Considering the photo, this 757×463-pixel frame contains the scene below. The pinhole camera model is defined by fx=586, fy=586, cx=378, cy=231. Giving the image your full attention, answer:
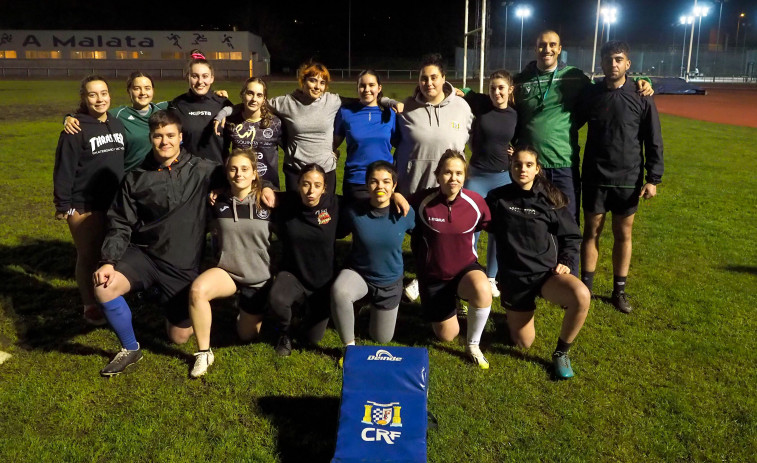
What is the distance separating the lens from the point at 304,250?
4.20 m

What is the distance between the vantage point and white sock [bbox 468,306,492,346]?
160 inches

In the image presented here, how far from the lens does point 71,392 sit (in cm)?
376

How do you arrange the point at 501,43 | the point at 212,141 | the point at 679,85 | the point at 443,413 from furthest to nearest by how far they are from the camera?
1. the point at 501,43
2. the point at 679,85
3. the point at 212,141
4. the point at 443,413

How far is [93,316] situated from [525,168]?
11.7 feet

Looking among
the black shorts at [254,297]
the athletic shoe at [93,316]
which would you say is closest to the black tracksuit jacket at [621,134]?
the black shorts at [254,297]

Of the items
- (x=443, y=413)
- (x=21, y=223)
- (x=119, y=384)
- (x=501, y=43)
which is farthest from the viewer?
(x=501, y=43)

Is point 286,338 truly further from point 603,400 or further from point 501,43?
point 501,43

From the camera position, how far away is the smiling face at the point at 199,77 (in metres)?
4.83

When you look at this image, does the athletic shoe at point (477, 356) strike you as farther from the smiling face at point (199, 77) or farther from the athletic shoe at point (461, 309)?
the smiling face at point (199, 77)

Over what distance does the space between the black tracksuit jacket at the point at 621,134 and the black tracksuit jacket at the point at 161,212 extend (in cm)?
317

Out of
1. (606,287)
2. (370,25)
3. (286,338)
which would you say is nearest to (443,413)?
(286,338)

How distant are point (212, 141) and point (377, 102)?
1.42 metres

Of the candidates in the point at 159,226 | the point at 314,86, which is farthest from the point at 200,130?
the point at 159,226

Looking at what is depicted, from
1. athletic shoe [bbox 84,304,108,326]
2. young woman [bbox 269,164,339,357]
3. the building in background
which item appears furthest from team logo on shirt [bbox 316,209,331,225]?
the building in background
